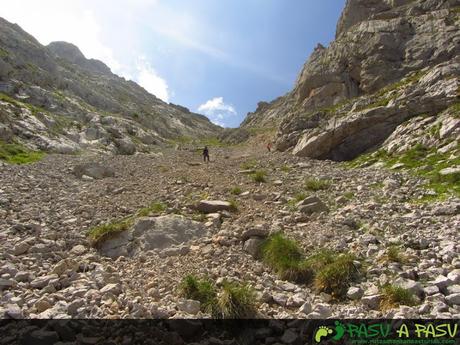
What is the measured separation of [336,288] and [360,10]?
9607 cm

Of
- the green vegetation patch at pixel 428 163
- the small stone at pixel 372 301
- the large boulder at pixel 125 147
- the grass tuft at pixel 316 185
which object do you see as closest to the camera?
the small stone at pixel 372 301

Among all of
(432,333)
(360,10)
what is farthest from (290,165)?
(360,10)

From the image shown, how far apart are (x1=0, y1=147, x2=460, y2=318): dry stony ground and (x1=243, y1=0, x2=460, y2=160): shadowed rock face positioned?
40.8 ft

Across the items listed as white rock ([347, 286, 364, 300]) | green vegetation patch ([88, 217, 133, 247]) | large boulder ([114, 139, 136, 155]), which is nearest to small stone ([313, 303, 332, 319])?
white rock ([347, 286, 364, 300])

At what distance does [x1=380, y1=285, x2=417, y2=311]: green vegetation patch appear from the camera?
8.05 meters

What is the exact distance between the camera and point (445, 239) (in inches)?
424

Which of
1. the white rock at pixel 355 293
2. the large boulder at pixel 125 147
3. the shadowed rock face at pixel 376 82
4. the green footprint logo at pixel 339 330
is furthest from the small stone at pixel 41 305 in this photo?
the large boulder at pixel 125 147

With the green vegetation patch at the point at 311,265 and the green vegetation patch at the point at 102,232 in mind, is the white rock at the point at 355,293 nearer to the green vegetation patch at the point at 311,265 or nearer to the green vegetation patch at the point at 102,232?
the green vegetation patch at the point at 311,265

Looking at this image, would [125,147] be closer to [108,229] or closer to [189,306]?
[108,229]

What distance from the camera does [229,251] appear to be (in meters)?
12.3

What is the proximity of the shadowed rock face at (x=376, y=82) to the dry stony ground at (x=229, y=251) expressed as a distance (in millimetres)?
12432

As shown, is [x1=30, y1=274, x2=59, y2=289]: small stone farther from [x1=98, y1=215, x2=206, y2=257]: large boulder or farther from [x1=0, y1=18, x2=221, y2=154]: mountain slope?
[x1=0, y1=18, x2=221, y2=154]: mountain slope

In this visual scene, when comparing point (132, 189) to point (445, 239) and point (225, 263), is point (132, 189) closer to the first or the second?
point (225, 263)

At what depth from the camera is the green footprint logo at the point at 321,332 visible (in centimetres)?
738
